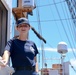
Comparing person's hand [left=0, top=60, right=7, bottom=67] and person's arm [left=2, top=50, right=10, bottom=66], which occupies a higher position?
person's arm [left=2, top=50, right=10, bottom=66]

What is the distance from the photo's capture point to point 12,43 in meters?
3.06

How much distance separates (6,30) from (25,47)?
161cm

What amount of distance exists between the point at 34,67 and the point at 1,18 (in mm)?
1709

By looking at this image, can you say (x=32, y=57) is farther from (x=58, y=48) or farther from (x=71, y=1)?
(x=71, y=1)

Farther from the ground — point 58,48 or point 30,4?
point 30,4

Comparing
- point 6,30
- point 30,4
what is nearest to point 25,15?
point 30,4

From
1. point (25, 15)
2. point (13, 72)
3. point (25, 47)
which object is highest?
point (25, 15)

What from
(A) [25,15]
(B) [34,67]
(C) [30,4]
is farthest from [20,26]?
(A) [25,15]

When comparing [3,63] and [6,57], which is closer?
[3,63]

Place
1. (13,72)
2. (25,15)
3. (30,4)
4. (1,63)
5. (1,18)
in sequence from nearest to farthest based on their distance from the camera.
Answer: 1. (1,63)
2. (13,72)
3. (1,18)
4. (30,4)
5. (25,15)

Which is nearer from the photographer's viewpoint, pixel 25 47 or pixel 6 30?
A: pixel 25 47

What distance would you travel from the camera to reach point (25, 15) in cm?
855

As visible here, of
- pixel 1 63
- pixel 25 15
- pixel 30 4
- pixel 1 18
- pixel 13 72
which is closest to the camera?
pixel 1 63

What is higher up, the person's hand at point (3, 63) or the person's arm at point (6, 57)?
the person's arm at point (6, 57)
